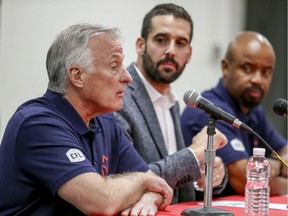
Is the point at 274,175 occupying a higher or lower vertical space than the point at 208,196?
lower

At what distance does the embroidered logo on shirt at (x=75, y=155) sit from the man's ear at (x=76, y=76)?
1.05ft

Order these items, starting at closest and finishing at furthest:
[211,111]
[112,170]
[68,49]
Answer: [211,111], [68,49], [112,170]

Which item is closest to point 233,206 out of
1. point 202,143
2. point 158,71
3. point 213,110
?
point 202,143

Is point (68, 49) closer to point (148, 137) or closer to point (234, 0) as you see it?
point (148, 137)

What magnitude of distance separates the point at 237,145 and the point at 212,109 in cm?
125

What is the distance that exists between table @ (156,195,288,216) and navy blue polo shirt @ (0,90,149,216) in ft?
1.30

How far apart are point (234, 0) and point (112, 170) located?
11.4 feet

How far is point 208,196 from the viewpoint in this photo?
6.59 ft

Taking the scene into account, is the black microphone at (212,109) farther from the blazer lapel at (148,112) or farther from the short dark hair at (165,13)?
the short dark hair at (165,13)

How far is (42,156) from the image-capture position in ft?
6.39

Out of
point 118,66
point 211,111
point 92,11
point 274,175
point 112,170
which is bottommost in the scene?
point 274,175

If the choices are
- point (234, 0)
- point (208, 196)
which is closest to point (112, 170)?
point (208, 196)

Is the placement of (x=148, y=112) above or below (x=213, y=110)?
below

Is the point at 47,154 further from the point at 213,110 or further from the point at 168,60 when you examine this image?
the point at 168,60
